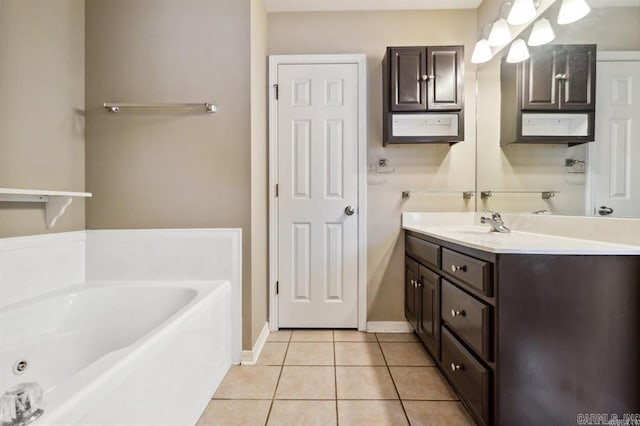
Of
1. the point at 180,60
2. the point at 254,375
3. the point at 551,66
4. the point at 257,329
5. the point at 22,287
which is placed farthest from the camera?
the point at 257,329

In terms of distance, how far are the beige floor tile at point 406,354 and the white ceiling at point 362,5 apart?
8.35 feet

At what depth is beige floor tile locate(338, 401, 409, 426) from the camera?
1.34 metres

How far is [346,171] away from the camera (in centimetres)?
229

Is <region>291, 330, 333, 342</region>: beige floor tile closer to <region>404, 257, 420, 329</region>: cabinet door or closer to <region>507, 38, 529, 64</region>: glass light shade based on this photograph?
<region>404, 257, 420, 329</region>: cabinet door

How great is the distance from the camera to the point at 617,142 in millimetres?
1222

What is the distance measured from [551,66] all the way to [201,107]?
200cm

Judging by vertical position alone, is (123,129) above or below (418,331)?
above

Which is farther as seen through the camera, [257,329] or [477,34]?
[477,34]

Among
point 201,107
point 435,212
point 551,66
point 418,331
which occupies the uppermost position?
point 551,66

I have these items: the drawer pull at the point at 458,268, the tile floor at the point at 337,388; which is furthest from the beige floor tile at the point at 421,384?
the drawer pull at the point at 458,268

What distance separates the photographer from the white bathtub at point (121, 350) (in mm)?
760

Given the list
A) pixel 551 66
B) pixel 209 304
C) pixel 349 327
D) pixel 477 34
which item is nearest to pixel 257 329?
pixel 209 304

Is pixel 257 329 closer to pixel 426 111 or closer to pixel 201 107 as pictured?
pixel 201 107

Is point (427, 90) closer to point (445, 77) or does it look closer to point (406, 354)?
point (445, 77)
